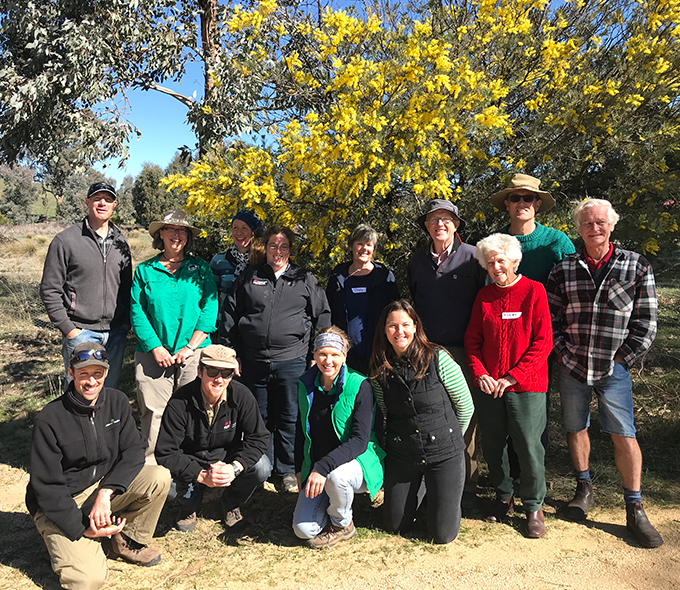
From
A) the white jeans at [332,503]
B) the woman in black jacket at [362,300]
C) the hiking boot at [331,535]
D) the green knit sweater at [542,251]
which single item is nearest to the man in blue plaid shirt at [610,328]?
the green knit sweater at [542,251]

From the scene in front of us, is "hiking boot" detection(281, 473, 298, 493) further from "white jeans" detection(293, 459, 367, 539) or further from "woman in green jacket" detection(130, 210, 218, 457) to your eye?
"woman in green jacket" detection(130, 210, 218, 457)

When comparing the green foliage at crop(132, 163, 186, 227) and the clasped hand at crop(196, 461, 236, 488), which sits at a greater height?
the green foliage at crop(132, 163, 186, 227)

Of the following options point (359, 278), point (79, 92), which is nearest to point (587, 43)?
point (359, 278)

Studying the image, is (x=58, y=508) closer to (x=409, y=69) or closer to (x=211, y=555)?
(x=211, y=555)

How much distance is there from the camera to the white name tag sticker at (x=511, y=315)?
3.23m

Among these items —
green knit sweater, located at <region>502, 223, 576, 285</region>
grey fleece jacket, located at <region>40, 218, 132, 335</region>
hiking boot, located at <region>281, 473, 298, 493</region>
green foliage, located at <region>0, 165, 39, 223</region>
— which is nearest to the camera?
green knit sweater, located at <region>502, 223, 576, 285</region>

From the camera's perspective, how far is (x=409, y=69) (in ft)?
13.3

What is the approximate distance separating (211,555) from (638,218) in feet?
14.0

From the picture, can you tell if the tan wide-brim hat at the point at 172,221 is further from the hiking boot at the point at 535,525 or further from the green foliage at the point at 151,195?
the green foliage at the point at 151,195

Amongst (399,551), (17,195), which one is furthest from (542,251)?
(17,195)

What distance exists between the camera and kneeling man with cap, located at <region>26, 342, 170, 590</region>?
2.74 m

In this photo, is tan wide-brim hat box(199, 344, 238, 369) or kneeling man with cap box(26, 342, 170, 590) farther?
tan wide-brim hat box(199, 344, 238, 369)

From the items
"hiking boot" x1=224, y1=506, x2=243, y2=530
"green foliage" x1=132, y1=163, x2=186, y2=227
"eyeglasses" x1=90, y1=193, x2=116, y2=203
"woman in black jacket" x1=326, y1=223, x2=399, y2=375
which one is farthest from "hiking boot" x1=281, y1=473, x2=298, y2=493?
"green foliage" x1=132, y1=163, x2=186, y2=227

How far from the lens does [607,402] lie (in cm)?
325
